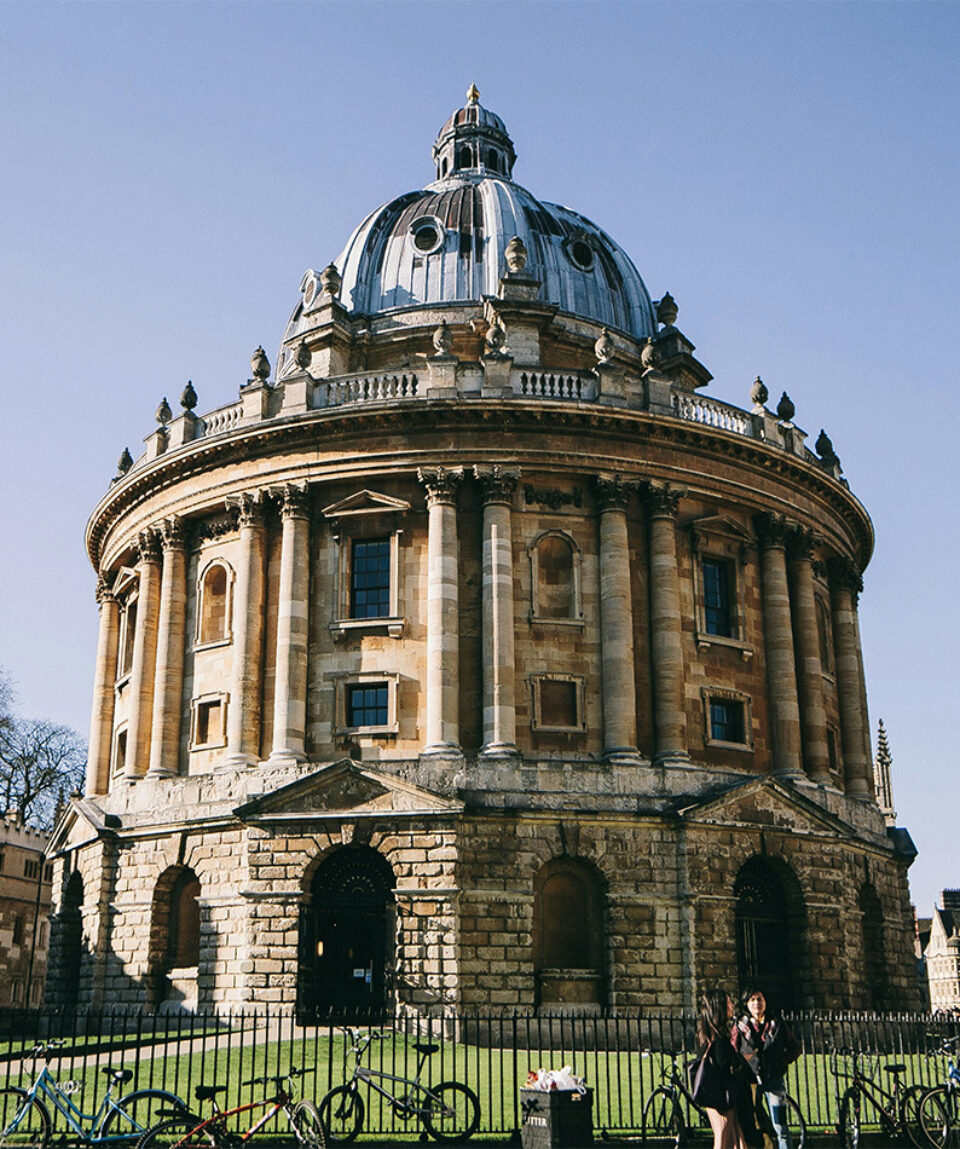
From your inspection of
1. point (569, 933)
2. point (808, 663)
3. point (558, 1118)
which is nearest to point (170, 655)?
point (569, 933)

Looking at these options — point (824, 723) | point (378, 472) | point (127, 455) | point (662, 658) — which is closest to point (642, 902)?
point (662, 658)

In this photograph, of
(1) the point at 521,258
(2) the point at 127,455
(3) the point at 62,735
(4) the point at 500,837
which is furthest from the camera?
(3) the point at 62,735

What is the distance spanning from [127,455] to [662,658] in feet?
69.2

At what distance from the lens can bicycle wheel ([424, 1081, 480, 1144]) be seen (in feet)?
58.5

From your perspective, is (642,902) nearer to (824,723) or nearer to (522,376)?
(824,723)

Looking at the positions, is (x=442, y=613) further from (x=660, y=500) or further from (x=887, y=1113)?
(x=887, y=1113)

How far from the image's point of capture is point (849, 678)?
4116 centimetres

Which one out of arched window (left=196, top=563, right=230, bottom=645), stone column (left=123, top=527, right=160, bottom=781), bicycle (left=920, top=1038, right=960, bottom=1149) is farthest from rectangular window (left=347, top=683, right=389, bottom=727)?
bicycle (left=920, top=1038, right=960, bottom=1149)

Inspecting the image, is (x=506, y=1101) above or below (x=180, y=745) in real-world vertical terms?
below

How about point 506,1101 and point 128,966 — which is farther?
point 128,966

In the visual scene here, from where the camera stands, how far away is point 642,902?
1259 inches

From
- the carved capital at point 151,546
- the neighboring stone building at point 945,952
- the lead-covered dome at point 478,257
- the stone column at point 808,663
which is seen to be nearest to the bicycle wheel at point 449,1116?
the stone column at point 808,663

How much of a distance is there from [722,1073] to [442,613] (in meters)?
21.3

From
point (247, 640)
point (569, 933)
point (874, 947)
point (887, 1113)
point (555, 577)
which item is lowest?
point (887, 1113)
